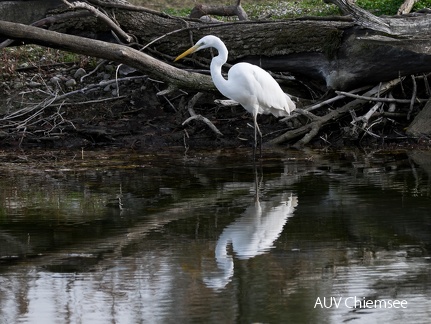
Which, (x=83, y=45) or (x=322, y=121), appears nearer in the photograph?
(x=83, y=45)

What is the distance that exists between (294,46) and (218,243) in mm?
5480

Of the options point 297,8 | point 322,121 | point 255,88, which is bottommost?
point 322,121

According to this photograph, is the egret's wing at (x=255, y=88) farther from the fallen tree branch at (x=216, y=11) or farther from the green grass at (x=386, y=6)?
the green grass at (x=386, y=6)

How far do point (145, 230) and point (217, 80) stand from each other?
13.6 ft

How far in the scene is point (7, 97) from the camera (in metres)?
12.8

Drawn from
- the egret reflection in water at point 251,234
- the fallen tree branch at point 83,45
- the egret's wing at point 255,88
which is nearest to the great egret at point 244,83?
the egret's wing at point 255,88

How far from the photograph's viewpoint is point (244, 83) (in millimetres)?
10414

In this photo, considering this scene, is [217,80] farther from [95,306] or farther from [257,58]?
[95,306]

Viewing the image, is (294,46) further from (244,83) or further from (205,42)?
(205,42)

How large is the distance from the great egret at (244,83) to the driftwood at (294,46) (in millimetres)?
599

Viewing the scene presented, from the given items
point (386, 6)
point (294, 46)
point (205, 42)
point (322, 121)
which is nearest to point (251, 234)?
point (205, 42)

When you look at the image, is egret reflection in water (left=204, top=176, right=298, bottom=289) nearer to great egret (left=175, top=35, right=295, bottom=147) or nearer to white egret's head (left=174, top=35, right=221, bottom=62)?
great egret (left=175, top=35, right=295, bottom=147)
